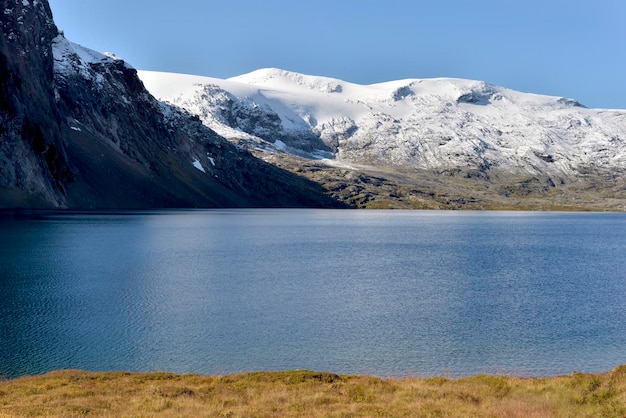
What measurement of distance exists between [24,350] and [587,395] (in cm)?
3477

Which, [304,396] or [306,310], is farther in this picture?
[306,310]

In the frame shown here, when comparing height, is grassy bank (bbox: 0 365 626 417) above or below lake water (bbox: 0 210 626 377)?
above

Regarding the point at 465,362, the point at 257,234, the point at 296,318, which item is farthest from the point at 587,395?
the point at 257,234

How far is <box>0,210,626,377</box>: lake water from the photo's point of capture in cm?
3944

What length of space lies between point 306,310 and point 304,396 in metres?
26.4

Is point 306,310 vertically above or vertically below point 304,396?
below

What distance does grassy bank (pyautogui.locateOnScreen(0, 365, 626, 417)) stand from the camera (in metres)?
25.0

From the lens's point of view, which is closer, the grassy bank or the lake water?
the grassy bank

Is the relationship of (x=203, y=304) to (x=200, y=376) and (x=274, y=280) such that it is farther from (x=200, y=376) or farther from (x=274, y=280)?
(x=200, y=376)

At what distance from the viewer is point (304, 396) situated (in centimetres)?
2806

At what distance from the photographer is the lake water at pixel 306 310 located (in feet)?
129

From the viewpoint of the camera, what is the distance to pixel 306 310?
54.4 metres

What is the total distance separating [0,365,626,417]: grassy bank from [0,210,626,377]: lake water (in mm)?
5302

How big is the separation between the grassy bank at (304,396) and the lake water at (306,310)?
17.4 feet
